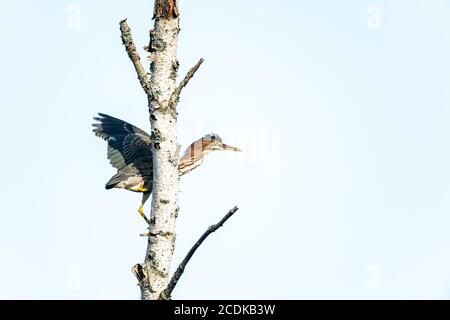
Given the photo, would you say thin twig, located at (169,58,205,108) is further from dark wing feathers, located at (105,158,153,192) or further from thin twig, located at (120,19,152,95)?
dark wing feathers, located at (105,158,153,192)

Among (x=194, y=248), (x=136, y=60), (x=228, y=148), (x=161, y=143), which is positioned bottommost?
(x=194, y=248)

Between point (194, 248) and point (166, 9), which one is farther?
point (166, 9)

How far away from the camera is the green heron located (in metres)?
12.2

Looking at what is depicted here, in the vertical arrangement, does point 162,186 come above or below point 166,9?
below

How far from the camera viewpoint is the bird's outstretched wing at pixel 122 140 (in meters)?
13.1

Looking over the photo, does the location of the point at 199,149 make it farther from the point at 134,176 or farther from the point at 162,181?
the point at 162,181

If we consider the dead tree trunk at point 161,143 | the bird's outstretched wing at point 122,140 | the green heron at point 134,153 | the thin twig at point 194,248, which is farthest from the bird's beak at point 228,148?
the thin twig at point 194,248

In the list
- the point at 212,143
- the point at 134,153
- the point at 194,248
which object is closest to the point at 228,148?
the point at 212,143

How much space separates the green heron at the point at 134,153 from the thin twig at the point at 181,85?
3139 mm

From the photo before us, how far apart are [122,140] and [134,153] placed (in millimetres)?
560

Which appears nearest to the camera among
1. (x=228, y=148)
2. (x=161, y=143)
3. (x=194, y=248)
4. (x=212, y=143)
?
(x=194, y=248)

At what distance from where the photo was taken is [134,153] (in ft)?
43.0

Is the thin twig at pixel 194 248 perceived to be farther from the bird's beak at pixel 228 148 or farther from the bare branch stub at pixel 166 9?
the bird's beak at pixel 228 148

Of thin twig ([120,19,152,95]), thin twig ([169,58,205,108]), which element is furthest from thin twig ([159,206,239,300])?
thin twig ([120,19,152,95])
